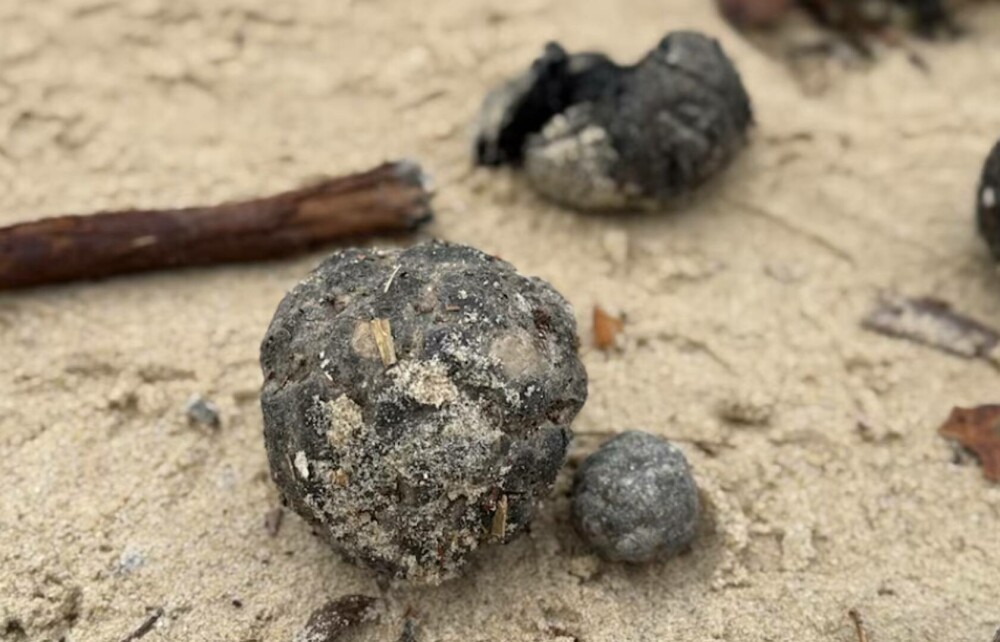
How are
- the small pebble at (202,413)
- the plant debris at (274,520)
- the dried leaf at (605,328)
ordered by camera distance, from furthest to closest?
the dried leaf at (605,328), the small pebble at (202,413), the plant debris at (274,520)

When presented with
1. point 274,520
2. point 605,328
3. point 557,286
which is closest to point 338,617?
point 274,520

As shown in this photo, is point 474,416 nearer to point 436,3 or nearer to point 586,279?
point 586,279

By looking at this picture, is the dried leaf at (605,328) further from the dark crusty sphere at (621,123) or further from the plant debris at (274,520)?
the plant debris at (274,520)

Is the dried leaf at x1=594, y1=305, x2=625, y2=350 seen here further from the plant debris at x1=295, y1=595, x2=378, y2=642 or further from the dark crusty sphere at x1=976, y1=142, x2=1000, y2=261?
the dark crusty sphere at x1=976, y1=142, x2=1000, y2=261

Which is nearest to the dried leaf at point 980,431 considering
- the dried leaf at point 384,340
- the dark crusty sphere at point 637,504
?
the dark crusty sphere at point 637,504

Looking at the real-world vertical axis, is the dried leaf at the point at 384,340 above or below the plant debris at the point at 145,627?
above

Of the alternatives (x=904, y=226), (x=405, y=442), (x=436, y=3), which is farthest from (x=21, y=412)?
(x=904, y=226)
